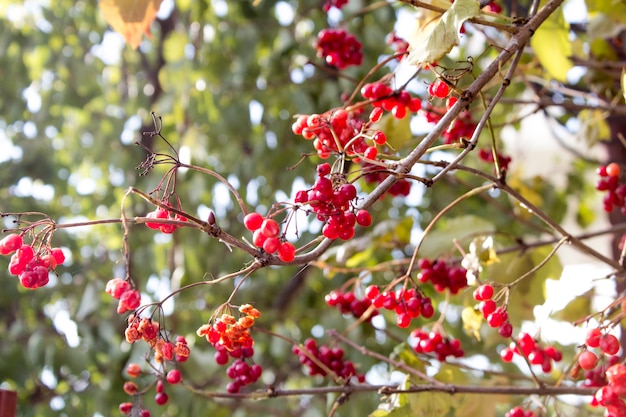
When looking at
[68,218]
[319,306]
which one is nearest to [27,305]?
[68,218]

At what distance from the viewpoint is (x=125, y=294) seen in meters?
0.65

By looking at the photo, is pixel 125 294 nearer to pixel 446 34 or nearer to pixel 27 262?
pixel 27 262

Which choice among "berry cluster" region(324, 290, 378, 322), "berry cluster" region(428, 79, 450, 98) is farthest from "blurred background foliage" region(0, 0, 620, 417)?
"berry cluster" region(428, 79, 450, 98)

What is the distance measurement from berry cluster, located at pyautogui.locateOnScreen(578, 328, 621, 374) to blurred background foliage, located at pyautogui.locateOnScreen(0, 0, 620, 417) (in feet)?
2.46

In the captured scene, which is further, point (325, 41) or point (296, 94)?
point (296, 94)

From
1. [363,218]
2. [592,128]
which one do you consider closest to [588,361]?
[363,218]

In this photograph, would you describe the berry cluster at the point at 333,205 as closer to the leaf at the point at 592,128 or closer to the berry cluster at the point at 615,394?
the berry cluster at the point at 615,394

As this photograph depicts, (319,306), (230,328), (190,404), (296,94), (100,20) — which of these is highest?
(100,20)

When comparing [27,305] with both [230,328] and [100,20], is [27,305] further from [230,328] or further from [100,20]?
[230,328]

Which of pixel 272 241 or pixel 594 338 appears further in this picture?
pixel 594 338

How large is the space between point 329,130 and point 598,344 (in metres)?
0.37

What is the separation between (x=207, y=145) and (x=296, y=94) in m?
0.39

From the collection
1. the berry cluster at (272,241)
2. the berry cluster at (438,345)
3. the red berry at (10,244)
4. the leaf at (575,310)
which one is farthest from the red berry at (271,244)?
the leaf at (575,310)

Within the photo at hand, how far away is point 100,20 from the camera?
2330 mm
